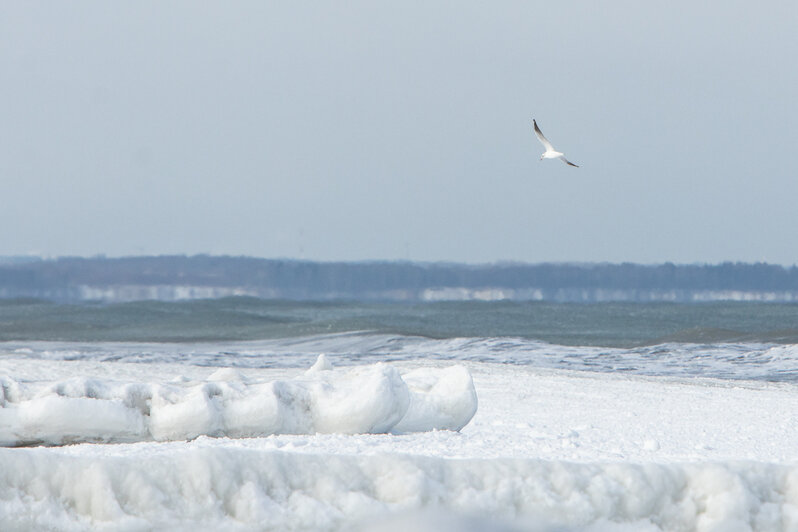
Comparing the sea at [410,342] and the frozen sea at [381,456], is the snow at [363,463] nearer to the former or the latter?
the frozen sea at [381,456]

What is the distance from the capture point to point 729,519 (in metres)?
2.85

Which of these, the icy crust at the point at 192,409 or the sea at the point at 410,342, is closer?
the icy crust at the point at 192,409

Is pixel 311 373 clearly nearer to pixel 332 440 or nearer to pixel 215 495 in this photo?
pixel 332 440

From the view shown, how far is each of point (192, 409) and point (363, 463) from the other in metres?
1.05

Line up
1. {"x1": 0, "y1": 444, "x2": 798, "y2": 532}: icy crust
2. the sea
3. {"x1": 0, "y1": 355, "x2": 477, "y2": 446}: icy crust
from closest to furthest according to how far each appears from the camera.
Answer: {"x1": 0, "y1": 444, "x2": 798, "y2": 532}: icy crust, {"x1": 0, "y1": 355, "x2": 477, "y2": 446}: icy crust, the sea

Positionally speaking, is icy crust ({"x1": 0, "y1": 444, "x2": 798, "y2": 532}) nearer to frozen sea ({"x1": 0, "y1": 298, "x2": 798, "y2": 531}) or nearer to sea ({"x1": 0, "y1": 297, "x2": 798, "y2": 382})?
frozen sea ({"x1": 0, "y1": 298, "x2": 798, "y2": 531})

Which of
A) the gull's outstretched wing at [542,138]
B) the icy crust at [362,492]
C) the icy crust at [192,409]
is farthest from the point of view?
the gull's outstretched wing at [542,138]

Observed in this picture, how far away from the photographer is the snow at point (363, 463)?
2.71m

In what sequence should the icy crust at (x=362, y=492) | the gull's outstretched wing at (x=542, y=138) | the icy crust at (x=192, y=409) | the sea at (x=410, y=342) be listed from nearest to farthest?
the icy crust at (x=362, y=492) → the icy crust at (x=192, y=409) → the gull's outstretched wing at (x=542, y=138) → the sea at (x=410, y=342)

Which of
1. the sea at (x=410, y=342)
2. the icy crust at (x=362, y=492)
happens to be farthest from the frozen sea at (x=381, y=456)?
the sea at (x=410, y=342)

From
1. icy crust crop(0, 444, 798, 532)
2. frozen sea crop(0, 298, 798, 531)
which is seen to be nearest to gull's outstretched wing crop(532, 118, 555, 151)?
frozen sea crop(0, 298, 798, 531)

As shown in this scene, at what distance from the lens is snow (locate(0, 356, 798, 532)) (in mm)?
2711

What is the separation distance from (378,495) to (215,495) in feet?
1.55

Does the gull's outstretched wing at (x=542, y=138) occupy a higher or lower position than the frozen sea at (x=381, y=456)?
higher
